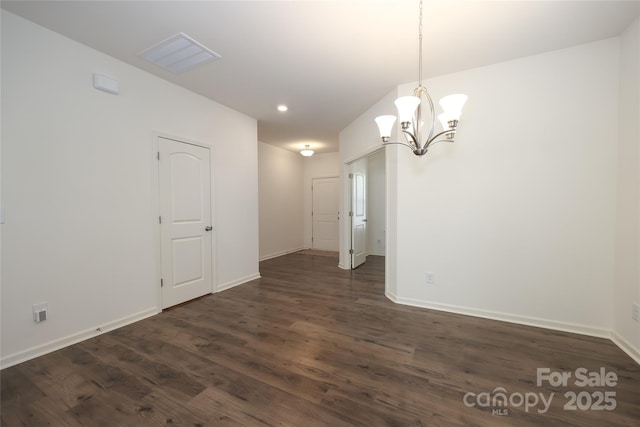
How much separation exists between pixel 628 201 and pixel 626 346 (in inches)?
49.2

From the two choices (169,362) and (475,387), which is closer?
(475,387)

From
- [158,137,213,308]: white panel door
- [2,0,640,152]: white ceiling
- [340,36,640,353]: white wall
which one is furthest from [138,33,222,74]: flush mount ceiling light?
[340,36,640,353]: white wall

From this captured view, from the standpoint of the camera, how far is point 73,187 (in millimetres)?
2369

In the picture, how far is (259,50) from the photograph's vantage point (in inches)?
97.6

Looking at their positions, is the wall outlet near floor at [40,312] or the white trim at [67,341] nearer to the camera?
the white trim at [67,341]

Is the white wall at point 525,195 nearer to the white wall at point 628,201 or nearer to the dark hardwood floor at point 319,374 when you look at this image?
the white wall at point 628,201

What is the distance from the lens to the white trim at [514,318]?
8.11ft

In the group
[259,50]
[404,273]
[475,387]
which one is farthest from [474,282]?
[259,50]

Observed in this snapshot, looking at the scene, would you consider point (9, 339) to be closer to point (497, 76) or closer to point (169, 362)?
point (169, 362)

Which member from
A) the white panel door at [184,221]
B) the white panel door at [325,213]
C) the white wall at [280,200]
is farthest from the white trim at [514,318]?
the white panel door at [325,213]

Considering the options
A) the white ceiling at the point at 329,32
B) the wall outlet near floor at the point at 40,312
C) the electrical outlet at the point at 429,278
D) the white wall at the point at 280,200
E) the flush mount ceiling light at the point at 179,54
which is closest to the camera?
the white ceiling at the point at 329,32

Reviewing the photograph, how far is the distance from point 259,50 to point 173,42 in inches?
30.8

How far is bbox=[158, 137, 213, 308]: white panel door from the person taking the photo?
3.15m

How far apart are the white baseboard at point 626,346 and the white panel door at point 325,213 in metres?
5.29
